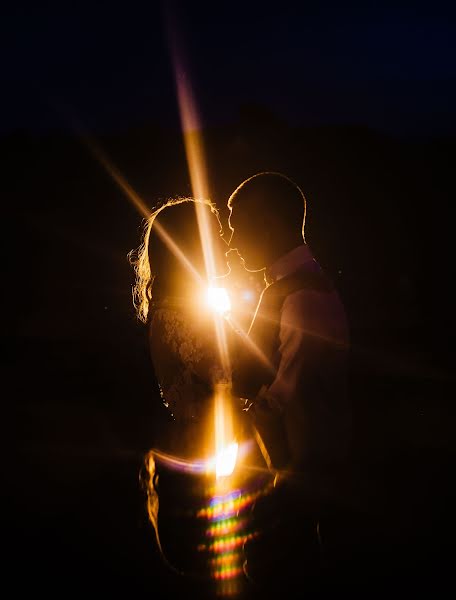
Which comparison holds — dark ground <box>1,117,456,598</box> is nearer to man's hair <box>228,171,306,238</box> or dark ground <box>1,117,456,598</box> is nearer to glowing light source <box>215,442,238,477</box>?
glowing light source <box>215,442,238,477</box>

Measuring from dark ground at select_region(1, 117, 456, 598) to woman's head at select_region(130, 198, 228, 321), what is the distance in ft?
1.67

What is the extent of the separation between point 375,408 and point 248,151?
443 inches

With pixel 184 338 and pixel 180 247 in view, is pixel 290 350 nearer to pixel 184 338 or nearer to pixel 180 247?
pixel 184 338

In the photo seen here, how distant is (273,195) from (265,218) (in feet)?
0.31

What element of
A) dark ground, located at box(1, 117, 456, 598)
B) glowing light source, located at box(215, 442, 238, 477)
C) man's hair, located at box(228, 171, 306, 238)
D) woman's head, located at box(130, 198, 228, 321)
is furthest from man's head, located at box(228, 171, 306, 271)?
dark ground, located at box(1, 117, 456, 598)

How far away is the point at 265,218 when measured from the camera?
79.7 inches

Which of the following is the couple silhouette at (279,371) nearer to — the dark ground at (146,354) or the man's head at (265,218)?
the man's head at (265,218)

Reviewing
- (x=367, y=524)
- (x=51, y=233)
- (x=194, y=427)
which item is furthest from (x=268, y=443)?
(x=51, y=233)

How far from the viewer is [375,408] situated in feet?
25.0

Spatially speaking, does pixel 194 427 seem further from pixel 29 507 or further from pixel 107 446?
pixel 107 446

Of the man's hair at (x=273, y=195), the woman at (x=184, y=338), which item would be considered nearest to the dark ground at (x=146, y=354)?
the woman at (x=184, y=338)

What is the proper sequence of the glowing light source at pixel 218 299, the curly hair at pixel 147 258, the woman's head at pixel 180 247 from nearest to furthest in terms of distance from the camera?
1. the glowing light source at pixel 218 299
2. the woman's head at pixel 180 247
3. the curly hair at pixel 147 258

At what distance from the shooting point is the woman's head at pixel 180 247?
2.74 metres

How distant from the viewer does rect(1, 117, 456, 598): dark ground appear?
2.99 m
